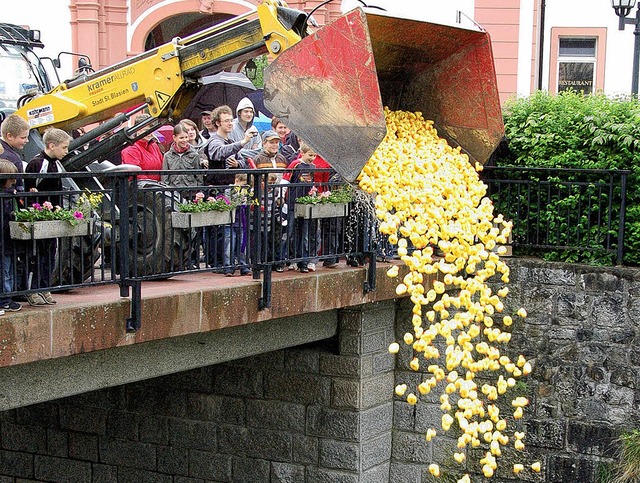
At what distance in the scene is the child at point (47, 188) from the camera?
7488 mm

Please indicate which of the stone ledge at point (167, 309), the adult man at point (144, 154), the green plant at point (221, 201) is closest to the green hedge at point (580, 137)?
the stone ledge at point (167, 309)

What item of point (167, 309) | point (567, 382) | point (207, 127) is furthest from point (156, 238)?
point (567, 382)

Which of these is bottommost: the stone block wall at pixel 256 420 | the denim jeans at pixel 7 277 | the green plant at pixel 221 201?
the stone block wall at pixel 256 420

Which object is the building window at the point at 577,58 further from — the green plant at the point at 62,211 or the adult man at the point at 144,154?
Result: the green plant at the point at 62,211

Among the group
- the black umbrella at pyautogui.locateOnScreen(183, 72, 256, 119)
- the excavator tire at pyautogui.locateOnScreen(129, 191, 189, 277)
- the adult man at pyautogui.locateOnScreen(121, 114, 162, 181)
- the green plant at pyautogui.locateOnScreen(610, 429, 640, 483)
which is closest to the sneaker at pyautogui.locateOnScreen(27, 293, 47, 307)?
the excavator tire at pyautogui.locateOnScreen(129, 191, 189, 277)

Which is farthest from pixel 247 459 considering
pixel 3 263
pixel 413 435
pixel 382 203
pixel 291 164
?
pixel 3 263

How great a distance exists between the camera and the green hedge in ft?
37.4

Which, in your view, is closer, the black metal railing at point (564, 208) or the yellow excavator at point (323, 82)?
the yellow excavator at point (323, 82)

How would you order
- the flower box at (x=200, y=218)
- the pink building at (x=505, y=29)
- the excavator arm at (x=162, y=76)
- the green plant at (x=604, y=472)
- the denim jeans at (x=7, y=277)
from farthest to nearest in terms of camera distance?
the pink building at (x=505, y=29)
the green plant at (x=604, y=472)
the excavator arm at (x=162, y=76)
the flower box at (x=200, y=218)
the denim jeans at (x=7, y=277)

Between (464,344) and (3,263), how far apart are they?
10.8ft

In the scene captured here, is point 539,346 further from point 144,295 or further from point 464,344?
point 144,295

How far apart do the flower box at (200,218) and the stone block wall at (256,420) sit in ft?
7.01

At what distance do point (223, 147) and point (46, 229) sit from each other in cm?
326

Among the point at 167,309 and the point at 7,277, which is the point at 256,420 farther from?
the point at 7,277
